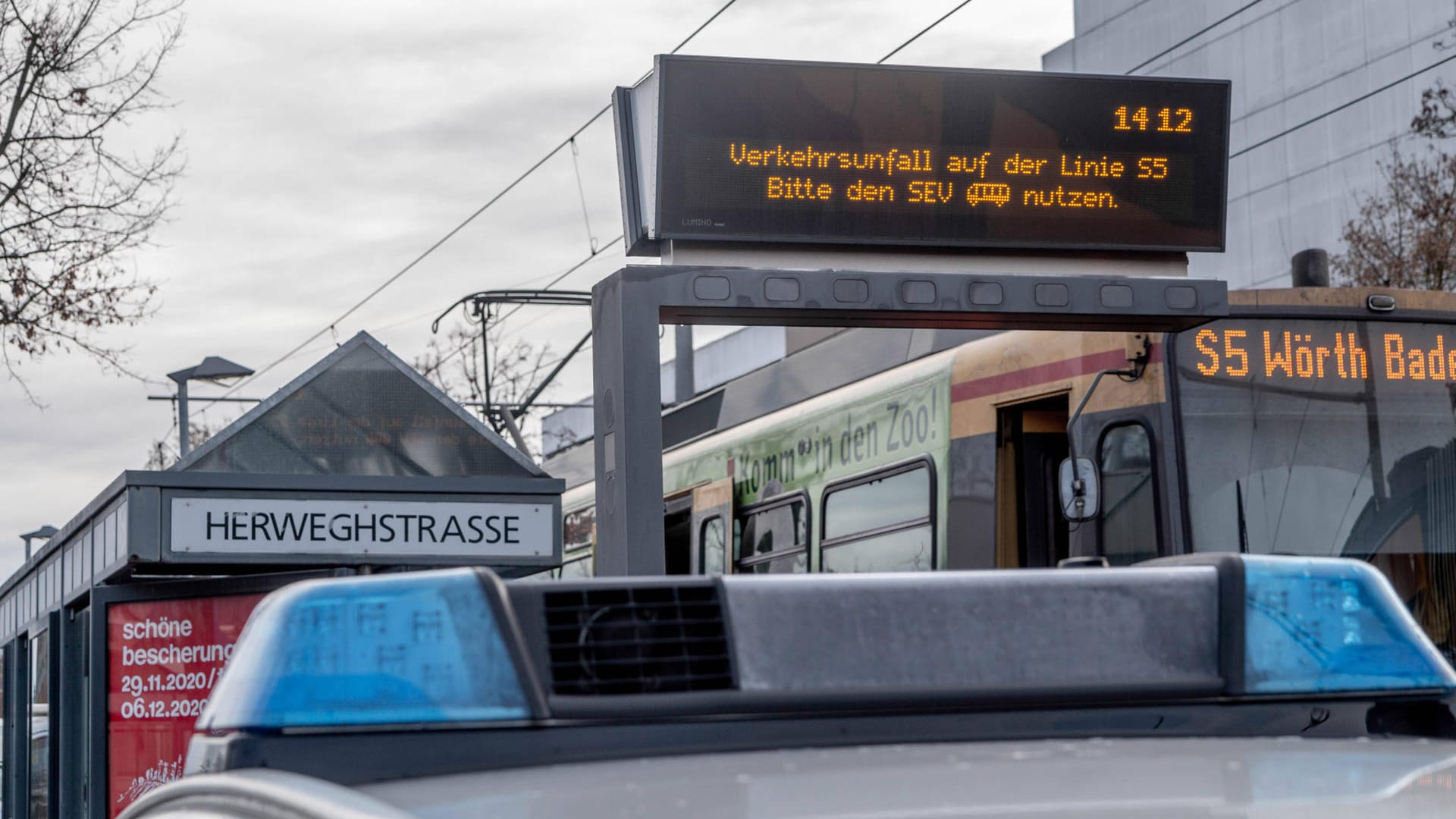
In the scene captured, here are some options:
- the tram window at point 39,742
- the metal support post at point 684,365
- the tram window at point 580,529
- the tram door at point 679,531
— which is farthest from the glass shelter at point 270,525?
the metal support post at point 684,365

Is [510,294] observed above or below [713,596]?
above

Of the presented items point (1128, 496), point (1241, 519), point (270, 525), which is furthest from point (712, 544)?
point (270, 525)

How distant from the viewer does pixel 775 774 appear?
68.8 inches

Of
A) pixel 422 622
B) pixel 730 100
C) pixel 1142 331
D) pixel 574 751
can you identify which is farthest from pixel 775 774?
pixel 1142 331

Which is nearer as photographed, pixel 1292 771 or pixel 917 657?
pixel 1292 771

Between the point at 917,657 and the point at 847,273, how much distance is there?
6098 millimetres

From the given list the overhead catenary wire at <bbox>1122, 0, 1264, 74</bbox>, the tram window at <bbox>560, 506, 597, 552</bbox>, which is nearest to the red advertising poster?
the tram window at <bbox>560, 506, 597, 552</bbox>

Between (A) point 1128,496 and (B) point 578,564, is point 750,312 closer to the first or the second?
(A) point 1128,496

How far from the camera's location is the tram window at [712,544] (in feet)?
40.0

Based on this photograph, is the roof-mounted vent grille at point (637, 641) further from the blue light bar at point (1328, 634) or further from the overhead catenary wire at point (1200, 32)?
the overhead catenary wire at point (1200, 32)

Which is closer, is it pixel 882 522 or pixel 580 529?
pixel 882 522

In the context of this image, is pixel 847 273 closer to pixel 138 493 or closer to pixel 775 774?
pixel 138 493

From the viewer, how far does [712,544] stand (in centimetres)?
1236

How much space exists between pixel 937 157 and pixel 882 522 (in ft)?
8.87
